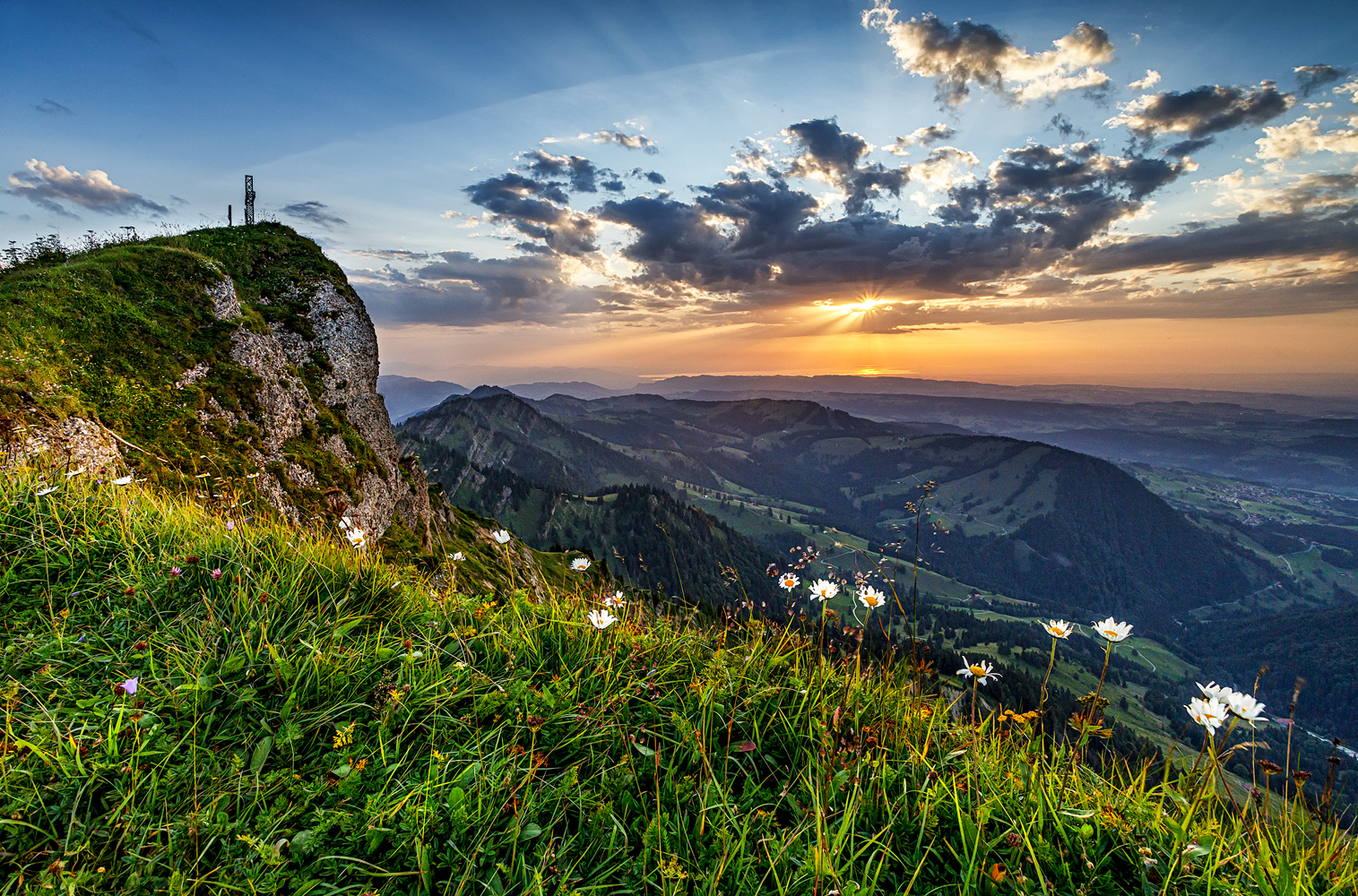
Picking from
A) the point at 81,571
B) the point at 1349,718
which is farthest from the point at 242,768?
the point at 1349,718

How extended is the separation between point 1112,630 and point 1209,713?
2.79 feet

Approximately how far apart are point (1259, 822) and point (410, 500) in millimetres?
46285

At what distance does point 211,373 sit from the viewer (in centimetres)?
2094

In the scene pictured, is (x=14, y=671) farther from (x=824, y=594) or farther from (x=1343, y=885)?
(x=1343, y=885)

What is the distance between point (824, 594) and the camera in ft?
14.7

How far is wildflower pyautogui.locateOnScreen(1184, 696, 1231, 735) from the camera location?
9.92ft

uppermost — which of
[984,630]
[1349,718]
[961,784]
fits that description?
[961,784]

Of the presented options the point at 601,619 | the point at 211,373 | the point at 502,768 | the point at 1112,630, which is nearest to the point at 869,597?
the point at 1112,630

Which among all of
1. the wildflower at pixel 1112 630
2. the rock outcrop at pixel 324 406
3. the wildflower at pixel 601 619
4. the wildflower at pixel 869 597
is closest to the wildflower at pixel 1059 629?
the wildflower at pixel 1112 630

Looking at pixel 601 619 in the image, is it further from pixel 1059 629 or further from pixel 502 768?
pixel 1059 629

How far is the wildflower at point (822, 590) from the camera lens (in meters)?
Result: 4.48

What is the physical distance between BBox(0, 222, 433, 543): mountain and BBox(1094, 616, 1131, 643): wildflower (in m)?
6.82

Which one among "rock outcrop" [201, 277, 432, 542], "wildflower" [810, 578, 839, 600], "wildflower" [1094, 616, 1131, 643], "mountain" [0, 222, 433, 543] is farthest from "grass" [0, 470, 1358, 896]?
"rock outcrop" [201, 277, 432, 542]

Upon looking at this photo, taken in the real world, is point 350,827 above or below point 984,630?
above
